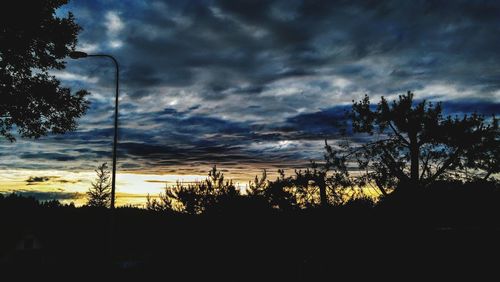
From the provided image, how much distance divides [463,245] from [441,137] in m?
11.6

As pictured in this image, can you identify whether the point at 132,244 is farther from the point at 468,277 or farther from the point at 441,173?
the point at 468,277

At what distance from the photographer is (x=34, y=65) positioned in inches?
709

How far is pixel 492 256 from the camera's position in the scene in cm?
1426

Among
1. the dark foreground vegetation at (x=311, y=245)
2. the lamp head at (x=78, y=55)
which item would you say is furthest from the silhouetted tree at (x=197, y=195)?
the lamp head at (x=78, y=55)

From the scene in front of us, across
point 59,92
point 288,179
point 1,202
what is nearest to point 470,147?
point 288,179

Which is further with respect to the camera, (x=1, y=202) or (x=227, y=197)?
(x=1, y=202)

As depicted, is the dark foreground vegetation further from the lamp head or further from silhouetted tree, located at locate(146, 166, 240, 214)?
the lamp head

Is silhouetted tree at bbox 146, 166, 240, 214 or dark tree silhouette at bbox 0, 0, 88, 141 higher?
dark tree silhouette at bbox 0, 0, 88, 141

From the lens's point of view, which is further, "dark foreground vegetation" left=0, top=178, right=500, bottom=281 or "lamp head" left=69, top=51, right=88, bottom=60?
"lamp head" left=69, top=51, right=88, bottom=60

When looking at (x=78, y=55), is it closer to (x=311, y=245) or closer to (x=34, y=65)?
(x=34, y=65)

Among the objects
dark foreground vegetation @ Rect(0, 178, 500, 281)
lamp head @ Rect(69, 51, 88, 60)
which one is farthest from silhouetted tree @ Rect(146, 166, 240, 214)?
lamp head @ Rect(69, 51, 88, 60)

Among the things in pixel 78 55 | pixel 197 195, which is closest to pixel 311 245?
pixel 197 195

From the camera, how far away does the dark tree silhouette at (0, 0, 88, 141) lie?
645 inches

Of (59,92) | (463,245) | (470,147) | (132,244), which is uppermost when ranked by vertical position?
(59,92)
